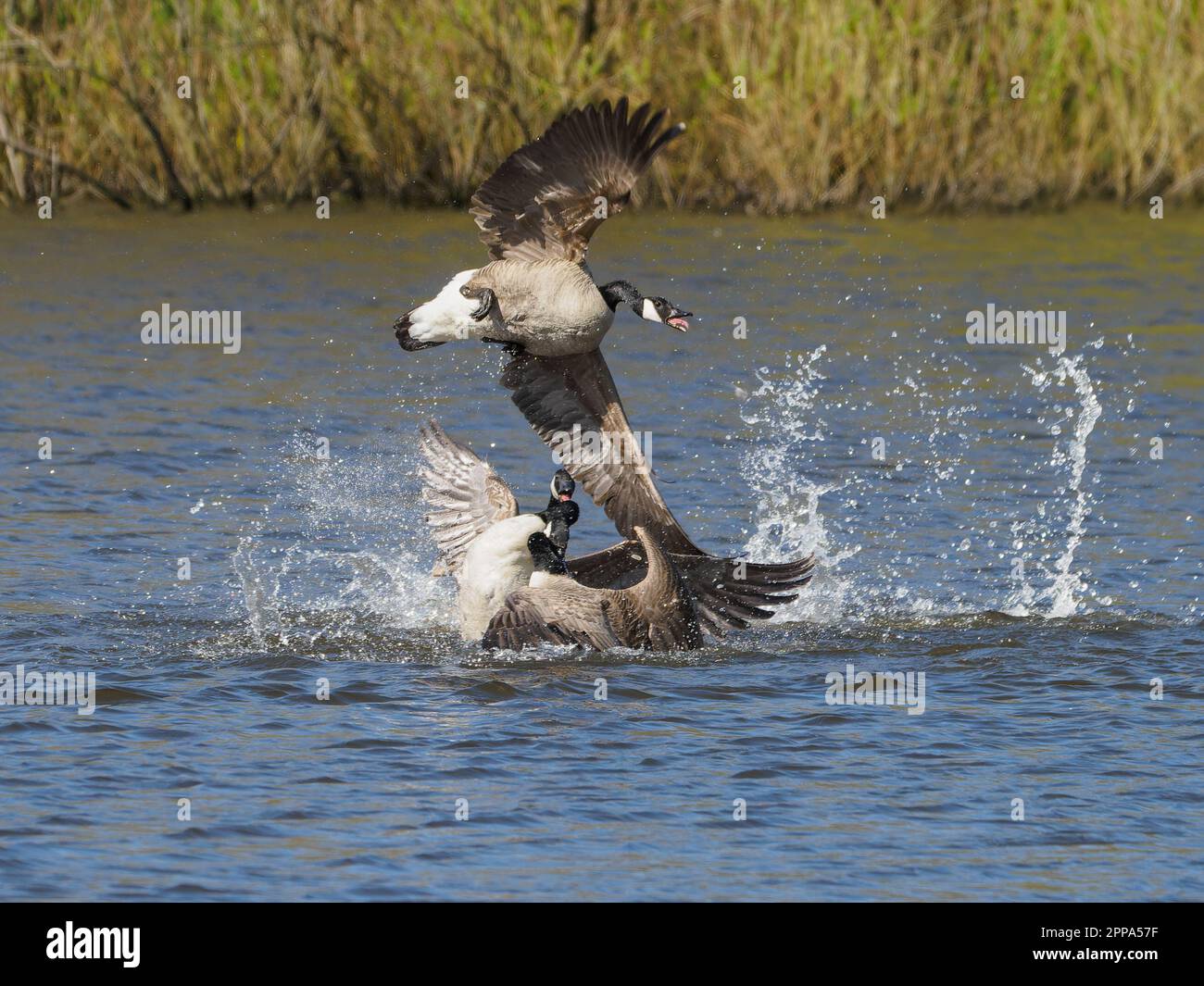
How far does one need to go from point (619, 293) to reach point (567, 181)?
57 centimetres

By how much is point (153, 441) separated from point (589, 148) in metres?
4.84

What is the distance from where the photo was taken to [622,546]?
8.80 meters

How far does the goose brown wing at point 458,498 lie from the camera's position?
905 cm

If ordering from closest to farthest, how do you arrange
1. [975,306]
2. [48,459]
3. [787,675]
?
[787,675] < [48,459] < [975,306]

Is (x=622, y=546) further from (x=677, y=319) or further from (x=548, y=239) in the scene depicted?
(x=548, y=239)

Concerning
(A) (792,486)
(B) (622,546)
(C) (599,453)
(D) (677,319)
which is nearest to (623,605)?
(B) (622,546)

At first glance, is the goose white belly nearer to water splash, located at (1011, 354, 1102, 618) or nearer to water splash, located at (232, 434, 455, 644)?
water splash, located at (232, 434, 455, 644)

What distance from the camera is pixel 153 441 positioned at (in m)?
12.0

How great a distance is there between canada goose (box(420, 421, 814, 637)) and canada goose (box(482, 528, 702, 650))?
0.16 metres

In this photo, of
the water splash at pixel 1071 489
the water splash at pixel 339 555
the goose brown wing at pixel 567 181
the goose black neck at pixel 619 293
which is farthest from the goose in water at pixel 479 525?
the water splash at pixel 1071 489

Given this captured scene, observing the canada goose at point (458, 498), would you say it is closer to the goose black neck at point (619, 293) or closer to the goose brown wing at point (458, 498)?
the goose brown wing at point (458, 498)

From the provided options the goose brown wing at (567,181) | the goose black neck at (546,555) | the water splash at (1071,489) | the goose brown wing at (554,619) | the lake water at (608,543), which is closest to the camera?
the lake water at (608,543)
